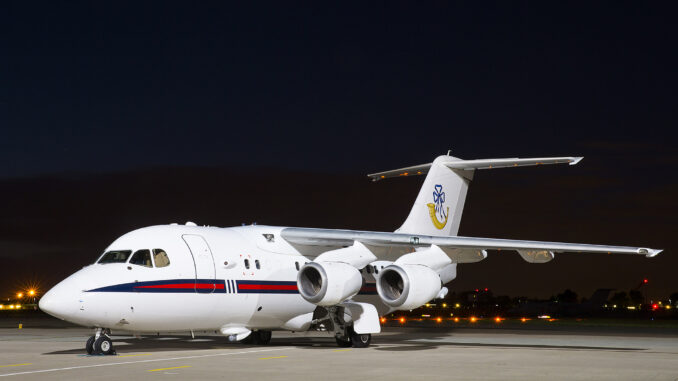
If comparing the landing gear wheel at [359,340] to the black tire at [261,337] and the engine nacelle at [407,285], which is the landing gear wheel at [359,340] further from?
the black tire at [261,337]

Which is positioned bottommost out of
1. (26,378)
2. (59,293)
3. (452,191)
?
(26,378)

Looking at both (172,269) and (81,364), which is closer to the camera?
(81,364)

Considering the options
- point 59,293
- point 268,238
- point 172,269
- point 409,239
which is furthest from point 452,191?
point 59,293

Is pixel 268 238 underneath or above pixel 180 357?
above

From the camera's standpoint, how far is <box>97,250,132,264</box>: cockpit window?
52.1 feet

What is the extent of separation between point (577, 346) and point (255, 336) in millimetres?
8024

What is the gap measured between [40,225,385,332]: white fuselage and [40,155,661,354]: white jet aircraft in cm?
2

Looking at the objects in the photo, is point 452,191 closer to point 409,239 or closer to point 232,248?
point 409,239

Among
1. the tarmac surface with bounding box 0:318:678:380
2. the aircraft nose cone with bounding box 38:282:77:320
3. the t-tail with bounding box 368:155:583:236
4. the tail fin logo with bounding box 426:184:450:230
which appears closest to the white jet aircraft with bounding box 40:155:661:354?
the aircraft nose cone with bounding box 38:282:77:320

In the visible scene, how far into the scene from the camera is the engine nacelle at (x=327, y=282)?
17031 mm

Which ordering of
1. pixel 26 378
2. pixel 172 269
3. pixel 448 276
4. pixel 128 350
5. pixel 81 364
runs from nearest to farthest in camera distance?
1. pixel 26 378
2. pixel 81 364
3. pixel 172 269
4. pixel 128 350
5. pixel 448 276

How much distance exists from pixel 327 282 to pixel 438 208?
6.88m

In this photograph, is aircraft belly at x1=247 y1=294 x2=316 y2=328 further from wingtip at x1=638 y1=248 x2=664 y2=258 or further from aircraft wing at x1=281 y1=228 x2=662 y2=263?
wingtip at x1=638 y1=248 x2=664 y2=258

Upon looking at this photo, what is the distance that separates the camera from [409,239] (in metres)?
18.5
